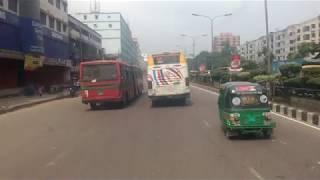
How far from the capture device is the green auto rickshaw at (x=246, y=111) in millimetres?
14539

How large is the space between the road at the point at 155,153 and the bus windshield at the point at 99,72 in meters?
9.50

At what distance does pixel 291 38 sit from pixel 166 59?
13207 cm

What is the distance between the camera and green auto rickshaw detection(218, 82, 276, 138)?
14539 millimetres

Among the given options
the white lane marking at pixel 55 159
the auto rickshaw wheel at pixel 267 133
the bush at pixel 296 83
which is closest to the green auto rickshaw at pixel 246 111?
the auto rickshaw wheel at pixel 267 133

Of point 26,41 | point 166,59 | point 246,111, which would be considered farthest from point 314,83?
point 26,41

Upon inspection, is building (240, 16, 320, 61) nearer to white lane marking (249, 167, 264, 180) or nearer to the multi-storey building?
the multi-storey building

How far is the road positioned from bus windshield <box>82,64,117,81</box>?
9500 millimetres

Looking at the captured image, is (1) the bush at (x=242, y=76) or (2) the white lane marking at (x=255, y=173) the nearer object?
(2) the white lane marking at (x=255, y=173)

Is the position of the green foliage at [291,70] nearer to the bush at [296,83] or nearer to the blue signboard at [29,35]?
the bush at [296,83]

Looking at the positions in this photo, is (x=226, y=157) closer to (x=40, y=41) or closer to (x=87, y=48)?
(x=40, y=41)

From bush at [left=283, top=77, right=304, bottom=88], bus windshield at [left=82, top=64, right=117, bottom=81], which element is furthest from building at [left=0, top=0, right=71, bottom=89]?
bush at [left=283, top=77, right=304, bottom=88]

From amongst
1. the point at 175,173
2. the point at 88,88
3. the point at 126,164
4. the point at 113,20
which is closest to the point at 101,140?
the point at 126,164

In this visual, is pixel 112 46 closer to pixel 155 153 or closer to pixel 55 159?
pixel 155 153

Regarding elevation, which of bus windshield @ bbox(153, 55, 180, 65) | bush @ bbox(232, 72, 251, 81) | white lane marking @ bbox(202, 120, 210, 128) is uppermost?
bus windshield @ bbox(153, 55, 180, 65)
